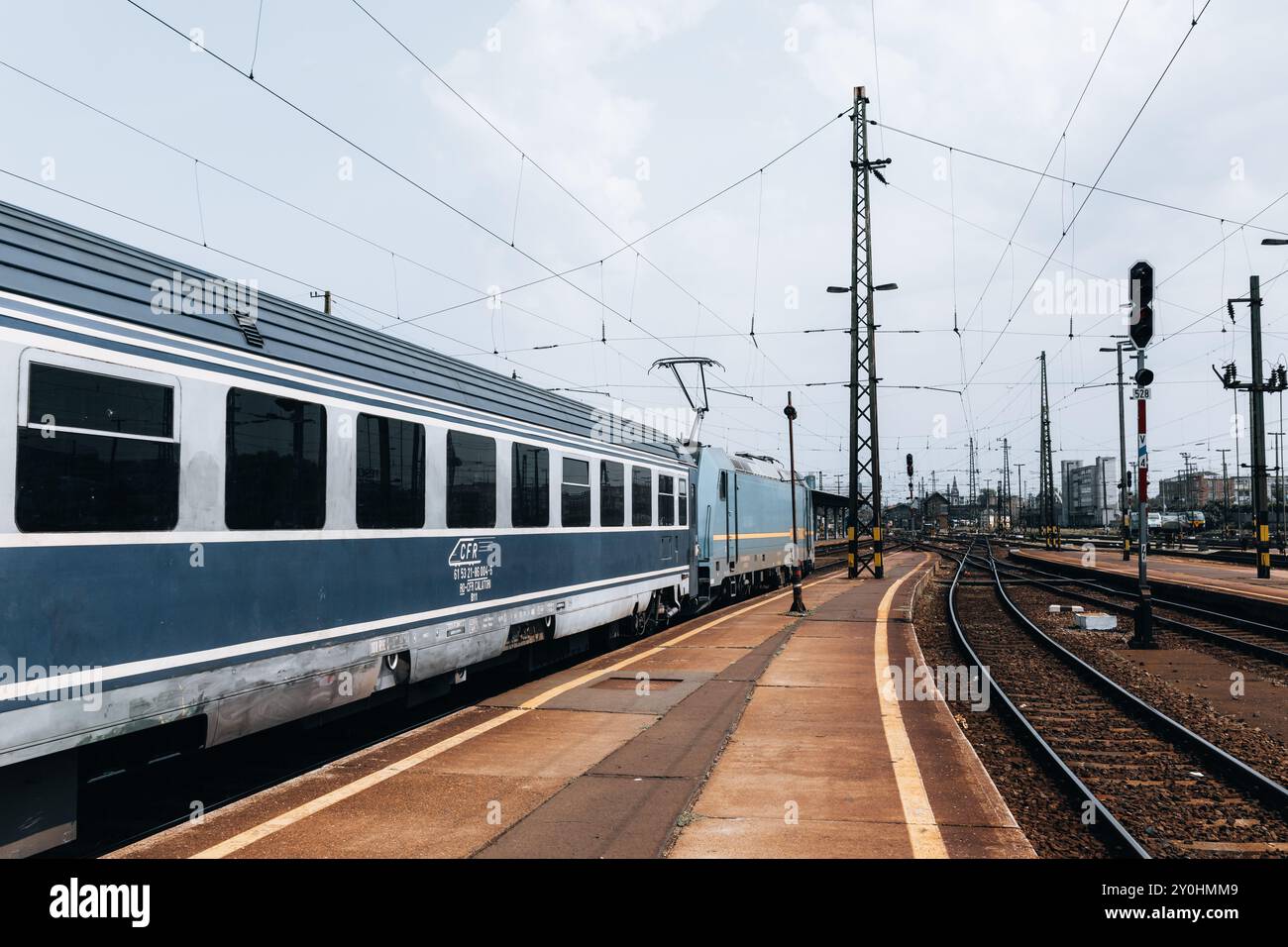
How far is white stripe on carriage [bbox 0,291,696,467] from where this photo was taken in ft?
16.3

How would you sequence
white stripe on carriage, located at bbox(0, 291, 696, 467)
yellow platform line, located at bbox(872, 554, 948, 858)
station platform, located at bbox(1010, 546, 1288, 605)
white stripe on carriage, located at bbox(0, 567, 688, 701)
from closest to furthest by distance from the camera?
white stripe on carriage, located at bbox(0, 567, 688, 701) < white stripe on carriage, located at bbox(0, 291, 696, 467) < yellow platform line, located at bbox(872, 554, 948, 858) < station platform, located at bbox(1010, 546, 1288, 605)

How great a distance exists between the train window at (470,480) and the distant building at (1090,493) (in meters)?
114

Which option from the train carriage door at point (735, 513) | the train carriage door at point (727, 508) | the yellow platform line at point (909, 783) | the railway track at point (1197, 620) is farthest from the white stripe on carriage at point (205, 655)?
the railway track at point (1197, 620)

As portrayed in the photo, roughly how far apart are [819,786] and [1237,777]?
3.66 m

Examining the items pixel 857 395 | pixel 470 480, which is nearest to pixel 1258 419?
pixel 857 395

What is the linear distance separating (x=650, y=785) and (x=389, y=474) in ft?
10.9

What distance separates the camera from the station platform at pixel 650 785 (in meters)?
5.60

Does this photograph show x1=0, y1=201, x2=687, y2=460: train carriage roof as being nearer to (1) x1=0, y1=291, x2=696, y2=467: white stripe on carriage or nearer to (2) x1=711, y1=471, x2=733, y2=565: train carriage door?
(1) x1=0, y1=291, x2=696, y2=467: white stripe on carriage

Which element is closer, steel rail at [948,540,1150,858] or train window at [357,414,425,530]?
steel rail at [948,540,1150,858]

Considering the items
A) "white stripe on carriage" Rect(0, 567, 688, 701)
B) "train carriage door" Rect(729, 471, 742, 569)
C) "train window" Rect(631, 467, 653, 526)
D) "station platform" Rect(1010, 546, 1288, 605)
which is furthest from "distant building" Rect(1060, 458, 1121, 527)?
"white stripe on carriage" Rect(0, 567, 688, 701)

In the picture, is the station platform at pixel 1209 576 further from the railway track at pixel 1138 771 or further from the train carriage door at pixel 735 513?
the train carriage door at pixel 735 513

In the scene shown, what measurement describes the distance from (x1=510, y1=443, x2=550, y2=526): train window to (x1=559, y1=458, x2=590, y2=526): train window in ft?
1.72

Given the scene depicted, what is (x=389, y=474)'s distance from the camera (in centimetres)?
789

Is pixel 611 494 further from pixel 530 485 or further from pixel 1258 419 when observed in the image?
pixel 1258 419
